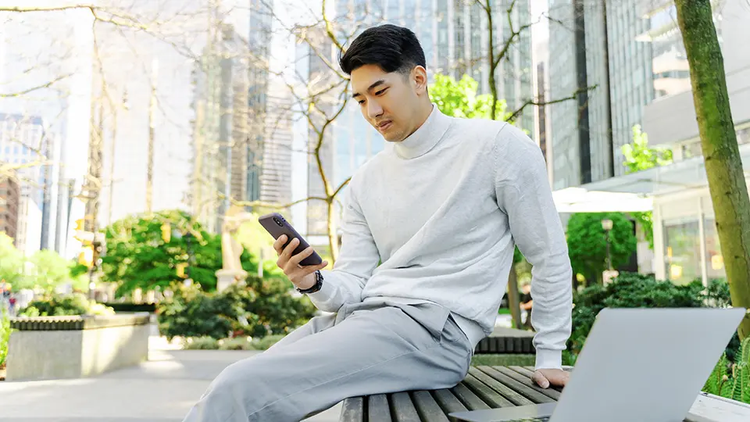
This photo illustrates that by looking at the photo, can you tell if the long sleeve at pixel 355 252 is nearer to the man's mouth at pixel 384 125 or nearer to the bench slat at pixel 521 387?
the man's mouth at pixel 384 125

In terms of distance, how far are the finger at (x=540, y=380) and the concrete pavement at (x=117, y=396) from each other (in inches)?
140

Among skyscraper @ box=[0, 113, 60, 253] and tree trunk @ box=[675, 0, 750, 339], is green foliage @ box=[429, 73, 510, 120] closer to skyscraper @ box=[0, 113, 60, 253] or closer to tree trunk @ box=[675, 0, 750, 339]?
skyscraper @ box=[0, 113, 60, 253]

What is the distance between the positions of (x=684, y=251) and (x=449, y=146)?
60.5 feet

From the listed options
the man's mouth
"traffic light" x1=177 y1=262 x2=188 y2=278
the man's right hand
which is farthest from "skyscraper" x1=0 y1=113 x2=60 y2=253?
"traffic light" x1=177 y1=262 x2=188 y2=278

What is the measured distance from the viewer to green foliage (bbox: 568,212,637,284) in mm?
37250

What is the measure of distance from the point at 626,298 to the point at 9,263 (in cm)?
7116

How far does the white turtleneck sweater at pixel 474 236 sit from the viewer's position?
2072 millimetres

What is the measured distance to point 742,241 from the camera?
461 centimetres

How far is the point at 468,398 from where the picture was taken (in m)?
1.79

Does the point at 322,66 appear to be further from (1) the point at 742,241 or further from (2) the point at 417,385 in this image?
(2) the point at 417,385

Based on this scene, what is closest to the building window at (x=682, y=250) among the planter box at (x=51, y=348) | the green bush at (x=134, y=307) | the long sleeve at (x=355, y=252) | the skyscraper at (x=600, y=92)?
the planter box at (x=51, y=348)

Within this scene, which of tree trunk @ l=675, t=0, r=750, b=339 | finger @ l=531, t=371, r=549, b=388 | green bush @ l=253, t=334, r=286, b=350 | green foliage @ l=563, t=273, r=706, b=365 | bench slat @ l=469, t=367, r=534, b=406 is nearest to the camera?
bench slat @ l=469, t=367, r=534, b=406

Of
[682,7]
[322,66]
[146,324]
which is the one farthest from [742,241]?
[322,66]

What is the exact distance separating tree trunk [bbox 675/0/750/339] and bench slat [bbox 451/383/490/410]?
3.35 meters
